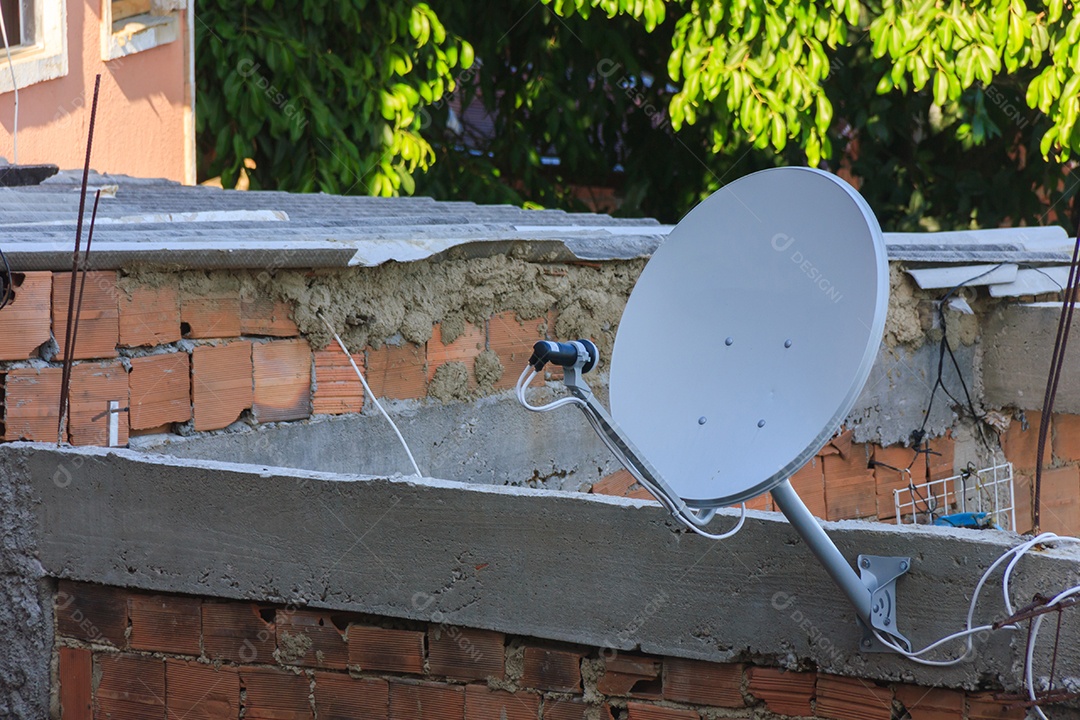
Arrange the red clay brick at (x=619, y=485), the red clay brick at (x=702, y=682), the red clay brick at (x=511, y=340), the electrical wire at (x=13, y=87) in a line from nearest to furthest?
the red clay brick at (x=702, y=682), the red clay brick at (x=511, y=340), the red clay brick at (x=619, y=485), the electrical wire at (x=13, y=87)

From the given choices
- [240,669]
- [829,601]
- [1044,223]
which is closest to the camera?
[829,601]

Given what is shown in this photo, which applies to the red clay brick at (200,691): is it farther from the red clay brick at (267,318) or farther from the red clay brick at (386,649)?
the red clay brick at (267,318)

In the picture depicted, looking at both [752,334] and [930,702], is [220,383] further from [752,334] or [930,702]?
[930,702]

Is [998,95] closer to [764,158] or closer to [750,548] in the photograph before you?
[764,158]

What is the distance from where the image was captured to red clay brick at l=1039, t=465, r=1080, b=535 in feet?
17.5

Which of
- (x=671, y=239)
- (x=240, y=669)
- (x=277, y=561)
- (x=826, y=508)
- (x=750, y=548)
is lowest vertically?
(x=826, y=508)

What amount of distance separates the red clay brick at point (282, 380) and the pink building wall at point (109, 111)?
3360 mm

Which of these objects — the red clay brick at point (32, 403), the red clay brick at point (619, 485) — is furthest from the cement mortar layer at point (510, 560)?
the red clay brick at point (619, 485)

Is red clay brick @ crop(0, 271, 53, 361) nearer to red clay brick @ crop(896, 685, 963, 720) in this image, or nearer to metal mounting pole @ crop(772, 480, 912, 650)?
metal mounting pole @ crop(772, 480, 912, 650)

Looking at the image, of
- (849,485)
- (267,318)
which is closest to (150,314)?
(267,318)

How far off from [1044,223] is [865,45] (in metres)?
2.27

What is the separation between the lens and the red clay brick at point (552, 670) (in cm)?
240

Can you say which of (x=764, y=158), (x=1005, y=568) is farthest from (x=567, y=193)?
(x=1005, y=568)

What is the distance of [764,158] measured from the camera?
10.1m
